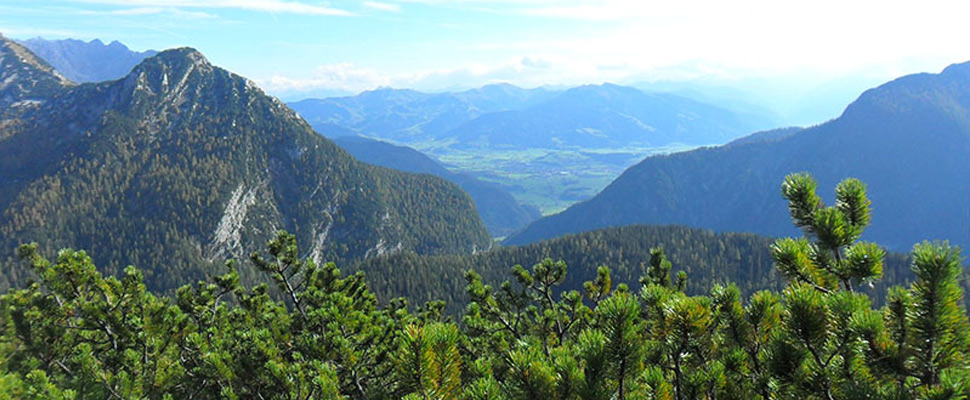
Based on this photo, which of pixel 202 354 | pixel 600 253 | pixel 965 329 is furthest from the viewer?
pixel 600 253

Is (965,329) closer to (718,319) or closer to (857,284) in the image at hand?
(857,284)

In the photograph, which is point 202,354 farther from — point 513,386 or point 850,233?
point 850,233

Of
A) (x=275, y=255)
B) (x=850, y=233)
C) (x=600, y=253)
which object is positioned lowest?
(x=600, y=253)

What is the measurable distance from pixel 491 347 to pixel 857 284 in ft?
52.2

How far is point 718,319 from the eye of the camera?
5.37 meters

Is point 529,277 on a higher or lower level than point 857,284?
lower

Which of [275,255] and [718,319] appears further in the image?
[275,255]

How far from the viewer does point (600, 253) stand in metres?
198

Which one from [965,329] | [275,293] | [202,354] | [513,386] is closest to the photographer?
[965,329]

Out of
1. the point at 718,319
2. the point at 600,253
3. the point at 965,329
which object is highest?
the point at 965,329

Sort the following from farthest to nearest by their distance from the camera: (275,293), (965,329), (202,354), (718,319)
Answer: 1. (275,293)
2. (202,354)
3. (718,319)
4. (965,329)

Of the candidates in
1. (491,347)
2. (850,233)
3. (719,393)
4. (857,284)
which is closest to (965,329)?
(857,284)

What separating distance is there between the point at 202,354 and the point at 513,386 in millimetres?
14051

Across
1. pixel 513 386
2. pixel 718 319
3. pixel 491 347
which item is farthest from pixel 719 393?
→ pixel 491 347
